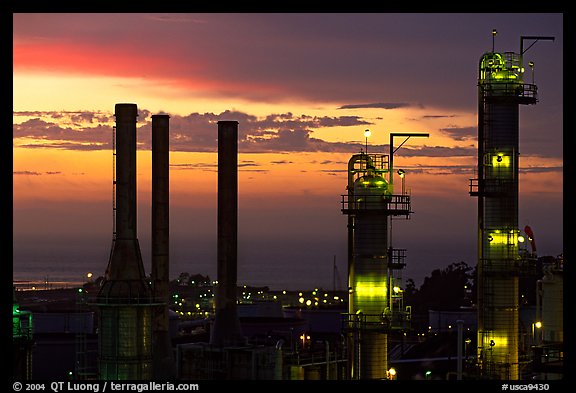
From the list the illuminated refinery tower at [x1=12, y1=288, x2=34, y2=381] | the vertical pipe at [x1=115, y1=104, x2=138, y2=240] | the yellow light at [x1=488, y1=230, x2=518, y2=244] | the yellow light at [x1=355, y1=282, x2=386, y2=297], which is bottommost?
the illuminated refinery tower at [x1=12, y1=288, x2=34, y2=381]

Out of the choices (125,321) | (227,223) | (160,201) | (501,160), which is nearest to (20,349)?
(125,321)

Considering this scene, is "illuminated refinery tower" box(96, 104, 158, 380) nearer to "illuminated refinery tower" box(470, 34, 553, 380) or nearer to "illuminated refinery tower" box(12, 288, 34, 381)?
"illuminated refinery tower" box(12, 288, 34, 381)

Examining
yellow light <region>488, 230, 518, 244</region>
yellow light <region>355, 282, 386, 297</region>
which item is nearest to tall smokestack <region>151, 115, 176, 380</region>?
yellow light <region>355, 282, 386, 297</region>

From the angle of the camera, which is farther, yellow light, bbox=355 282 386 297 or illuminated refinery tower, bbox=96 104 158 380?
illuminated refinery tower, bbox=96 104 158 380

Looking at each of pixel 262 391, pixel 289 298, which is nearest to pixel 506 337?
pixel 262 391

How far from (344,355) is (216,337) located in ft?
27.2

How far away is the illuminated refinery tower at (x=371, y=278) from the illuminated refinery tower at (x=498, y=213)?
3.36 meters

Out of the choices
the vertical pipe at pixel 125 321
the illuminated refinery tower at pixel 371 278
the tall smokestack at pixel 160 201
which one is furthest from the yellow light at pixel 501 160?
the tall smokestack at pixel 160 201

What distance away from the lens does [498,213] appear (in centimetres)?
3859

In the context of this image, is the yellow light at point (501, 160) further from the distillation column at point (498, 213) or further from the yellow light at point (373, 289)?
the yellow light at point (373, 289)

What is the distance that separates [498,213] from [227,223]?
13566mm

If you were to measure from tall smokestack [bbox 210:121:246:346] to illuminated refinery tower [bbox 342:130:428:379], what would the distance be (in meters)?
11.5

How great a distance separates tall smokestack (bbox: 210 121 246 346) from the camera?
156 ft
